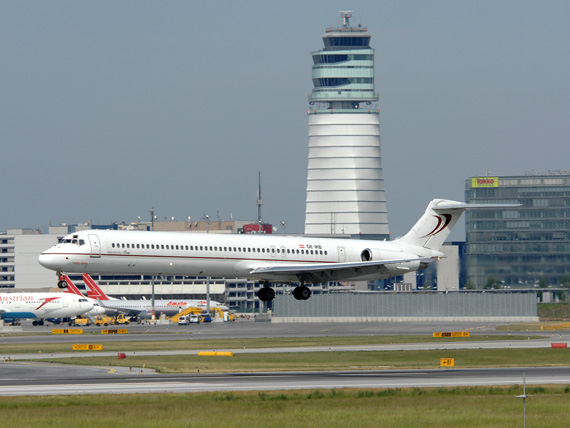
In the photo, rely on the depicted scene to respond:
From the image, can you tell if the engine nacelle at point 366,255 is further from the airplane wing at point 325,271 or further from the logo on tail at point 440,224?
the logo on tail at point 440,224

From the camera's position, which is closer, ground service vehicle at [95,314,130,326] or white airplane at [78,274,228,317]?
ground service vehicle at [95,314,130,326]

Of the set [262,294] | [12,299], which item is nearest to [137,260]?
[262,294]

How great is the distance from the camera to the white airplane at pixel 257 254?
63562mm

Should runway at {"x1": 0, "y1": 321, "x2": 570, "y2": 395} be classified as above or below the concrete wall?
below

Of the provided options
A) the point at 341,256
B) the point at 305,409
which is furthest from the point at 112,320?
the point at 305,409

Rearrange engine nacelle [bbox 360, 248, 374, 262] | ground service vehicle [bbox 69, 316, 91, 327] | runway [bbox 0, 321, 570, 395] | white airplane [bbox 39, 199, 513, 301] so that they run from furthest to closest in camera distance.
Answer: ground service vehicle [bbox 69, 316, 91, 327], engine nacelle [bbox 360, 248, 374, 262], white airplane [bbox 39, 199, 513, 301], runway [bbox 0, 321, 570, 395]

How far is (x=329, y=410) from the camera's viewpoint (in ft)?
136

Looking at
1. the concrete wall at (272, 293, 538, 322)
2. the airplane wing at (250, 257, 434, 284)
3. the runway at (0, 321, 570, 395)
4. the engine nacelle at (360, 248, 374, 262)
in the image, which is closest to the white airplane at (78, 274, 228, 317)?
the concrete wall at (272, 293, 538, 322)

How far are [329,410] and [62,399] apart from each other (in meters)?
11.5

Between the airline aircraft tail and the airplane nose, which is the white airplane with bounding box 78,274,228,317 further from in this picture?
the airplane nose

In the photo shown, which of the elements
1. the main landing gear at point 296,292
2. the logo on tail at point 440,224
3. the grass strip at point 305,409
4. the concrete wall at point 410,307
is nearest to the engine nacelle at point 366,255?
the main landing gear at point 296,292

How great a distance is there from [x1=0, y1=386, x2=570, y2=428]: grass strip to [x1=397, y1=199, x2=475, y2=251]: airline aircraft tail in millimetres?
32378

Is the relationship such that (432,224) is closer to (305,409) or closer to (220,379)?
(220,379)

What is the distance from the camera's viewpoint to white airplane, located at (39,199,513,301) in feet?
209
